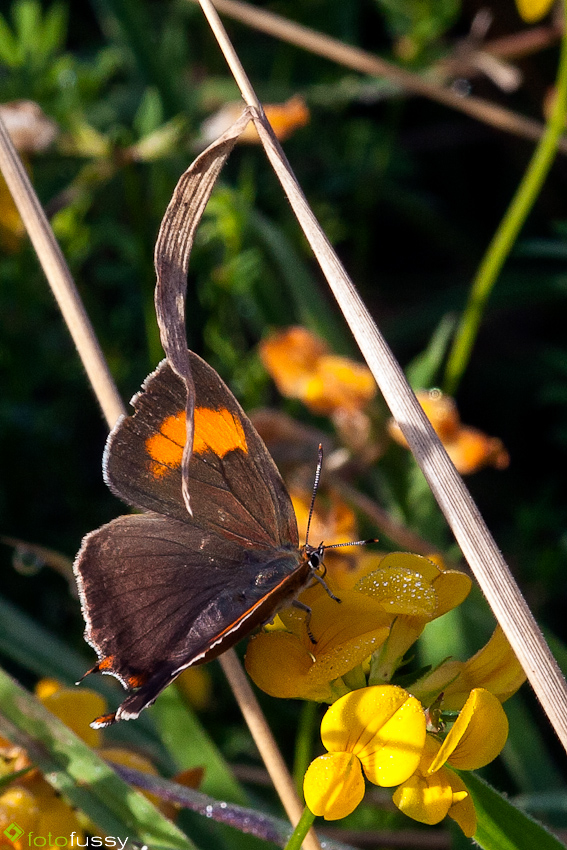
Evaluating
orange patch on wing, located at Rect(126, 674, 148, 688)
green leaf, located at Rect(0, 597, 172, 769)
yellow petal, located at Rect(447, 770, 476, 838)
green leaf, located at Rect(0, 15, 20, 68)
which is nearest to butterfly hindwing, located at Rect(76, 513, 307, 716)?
orange patch on wing, located at Rect(126, 674, 148, 688)

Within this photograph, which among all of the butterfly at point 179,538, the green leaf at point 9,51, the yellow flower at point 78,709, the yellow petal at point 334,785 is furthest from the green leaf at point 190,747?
the green leaf at point 9,51

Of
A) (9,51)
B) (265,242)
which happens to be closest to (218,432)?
(265,242)

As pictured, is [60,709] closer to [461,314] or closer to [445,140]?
[461,314]

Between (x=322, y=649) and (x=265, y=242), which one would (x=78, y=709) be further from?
(x=265, y=242)

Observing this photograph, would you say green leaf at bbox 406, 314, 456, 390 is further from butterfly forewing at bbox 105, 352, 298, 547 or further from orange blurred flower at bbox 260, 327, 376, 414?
butterfly forewing at bbox 105, 352, 298, 547

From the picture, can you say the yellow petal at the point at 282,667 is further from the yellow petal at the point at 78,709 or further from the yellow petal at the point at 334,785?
the yellow petal at the point at 78,709

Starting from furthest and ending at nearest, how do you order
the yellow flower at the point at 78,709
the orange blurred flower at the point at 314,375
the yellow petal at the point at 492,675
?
the orange blurred flower at the point at 314,375
the yellow flower at the point at 78,709
the yellow petal at the point at 492,675
